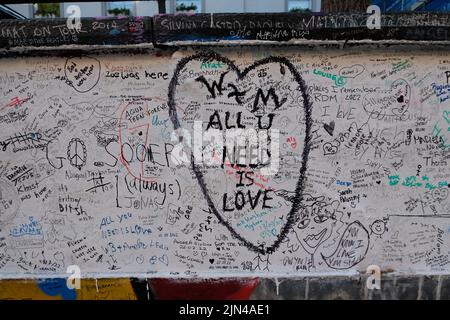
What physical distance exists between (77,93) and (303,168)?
205cm

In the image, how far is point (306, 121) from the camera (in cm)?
369

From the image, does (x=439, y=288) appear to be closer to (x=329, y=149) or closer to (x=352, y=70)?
(x=329, y=149)

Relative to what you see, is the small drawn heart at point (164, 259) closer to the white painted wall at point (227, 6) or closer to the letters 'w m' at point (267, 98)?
the letters 'w m' at point (267, 98)

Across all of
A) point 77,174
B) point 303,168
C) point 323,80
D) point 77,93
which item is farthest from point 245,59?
point 77,174

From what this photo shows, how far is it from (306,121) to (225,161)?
0.78 m

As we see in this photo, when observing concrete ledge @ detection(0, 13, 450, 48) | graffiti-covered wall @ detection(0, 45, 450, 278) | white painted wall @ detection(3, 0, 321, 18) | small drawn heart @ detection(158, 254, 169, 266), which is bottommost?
small drawn heart @ detection(158, 254, 169, 266)

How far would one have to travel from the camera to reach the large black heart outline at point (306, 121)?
143 inches

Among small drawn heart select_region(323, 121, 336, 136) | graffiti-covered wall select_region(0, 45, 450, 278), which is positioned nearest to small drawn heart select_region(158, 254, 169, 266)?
graffiti-covered wall select_region(0, 45, 450, 278)

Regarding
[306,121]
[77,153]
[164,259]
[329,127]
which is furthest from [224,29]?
[164,259]

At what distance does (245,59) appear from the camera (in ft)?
11.9

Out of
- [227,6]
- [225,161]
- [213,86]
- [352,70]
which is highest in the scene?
[227,6]

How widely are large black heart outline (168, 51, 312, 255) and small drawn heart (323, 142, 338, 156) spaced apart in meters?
0.14

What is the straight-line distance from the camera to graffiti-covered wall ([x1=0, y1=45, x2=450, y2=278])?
12.0 feet

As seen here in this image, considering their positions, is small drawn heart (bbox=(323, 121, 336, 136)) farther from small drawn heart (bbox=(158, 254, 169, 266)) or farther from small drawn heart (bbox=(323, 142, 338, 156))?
small drawn heart (bbox=(158, 254, 169, 266))
